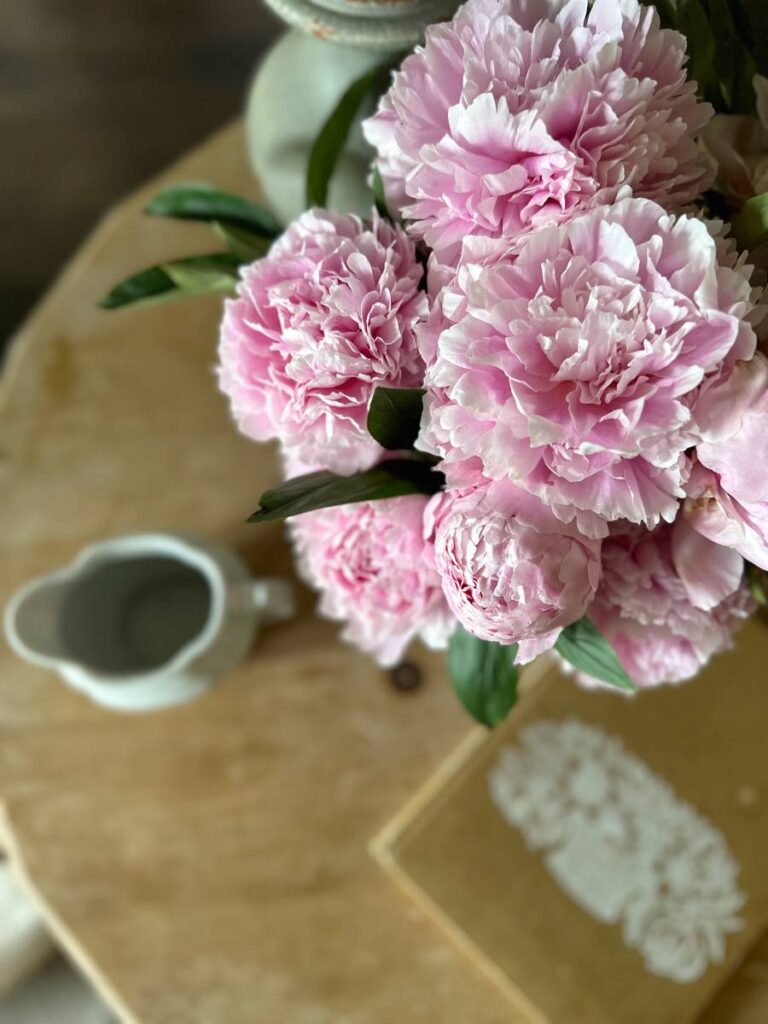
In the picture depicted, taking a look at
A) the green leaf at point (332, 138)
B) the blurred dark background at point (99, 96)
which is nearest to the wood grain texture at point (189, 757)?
the green leaf at point (332, 138)

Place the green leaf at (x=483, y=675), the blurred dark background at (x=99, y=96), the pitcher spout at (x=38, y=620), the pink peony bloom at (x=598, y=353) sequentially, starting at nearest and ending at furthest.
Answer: the pink peony bloom at (x=598, y=353)
the green leaf at (x=483, y=675)
the pitcher spout at (x=38, y=620)
the blurred dark background at (x=99, y=96)

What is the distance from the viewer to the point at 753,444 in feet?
0.86

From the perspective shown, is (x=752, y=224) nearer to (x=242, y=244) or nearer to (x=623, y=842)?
(x=242, y=244)

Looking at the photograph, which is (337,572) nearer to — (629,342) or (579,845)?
(629,342)

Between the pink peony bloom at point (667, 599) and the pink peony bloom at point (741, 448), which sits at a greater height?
the pink peony bloom at point (741, 448)

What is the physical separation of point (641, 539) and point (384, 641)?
0.42 ft

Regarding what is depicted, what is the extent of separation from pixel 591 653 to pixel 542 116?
192mm

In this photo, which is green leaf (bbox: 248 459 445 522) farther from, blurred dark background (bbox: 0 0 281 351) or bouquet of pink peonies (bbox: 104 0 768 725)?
blurred dark background (bbox: 0 0 281 351)

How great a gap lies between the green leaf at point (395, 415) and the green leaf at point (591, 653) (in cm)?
10

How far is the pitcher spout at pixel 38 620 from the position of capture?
1.70 feet

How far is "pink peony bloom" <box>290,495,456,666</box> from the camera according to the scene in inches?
13.9

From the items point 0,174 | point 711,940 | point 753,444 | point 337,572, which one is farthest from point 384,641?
point 0,174

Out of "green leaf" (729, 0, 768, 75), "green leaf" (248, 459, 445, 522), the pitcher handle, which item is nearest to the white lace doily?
the pitcher handle

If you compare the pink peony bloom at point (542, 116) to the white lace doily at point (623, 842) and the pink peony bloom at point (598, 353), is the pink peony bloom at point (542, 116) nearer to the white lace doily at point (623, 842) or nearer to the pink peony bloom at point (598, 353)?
the pink peony bloom at point (598, 353)
